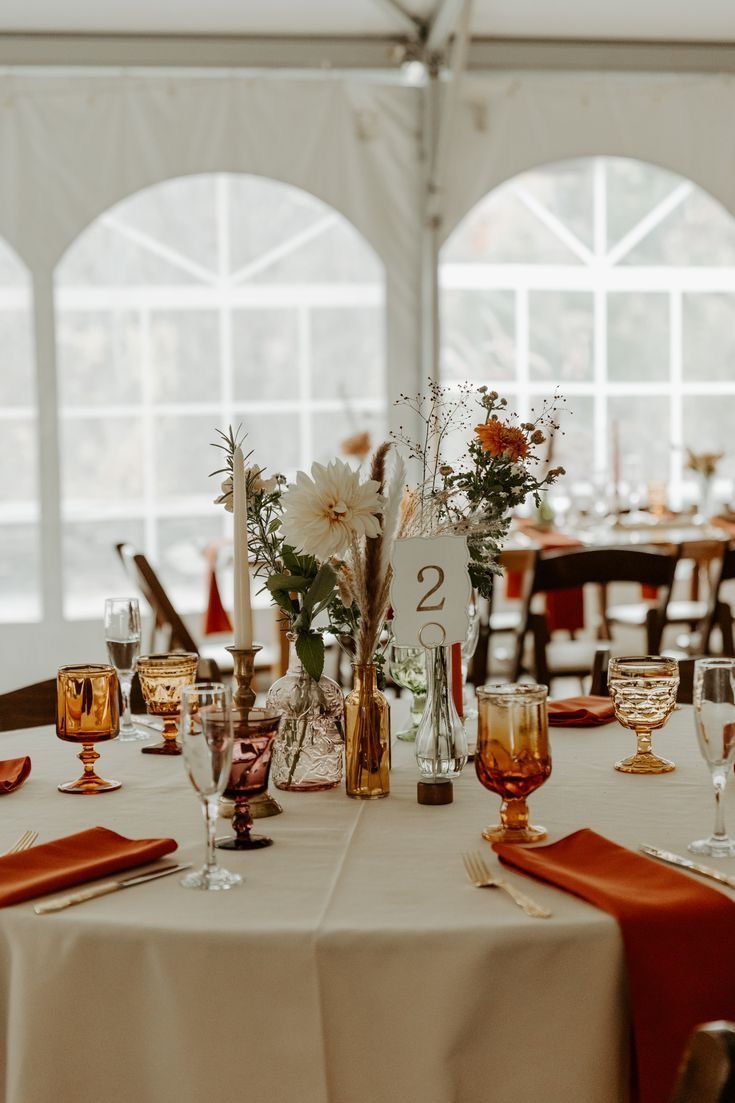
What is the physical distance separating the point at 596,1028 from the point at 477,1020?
0.12 m

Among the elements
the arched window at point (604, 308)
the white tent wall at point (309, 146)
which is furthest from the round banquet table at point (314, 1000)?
the arched window at point (604, 308)

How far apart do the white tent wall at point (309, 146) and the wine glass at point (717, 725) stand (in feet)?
15.4

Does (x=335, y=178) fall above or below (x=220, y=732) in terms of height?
above

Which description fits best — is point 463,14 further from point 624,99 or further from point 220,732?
point 220,732

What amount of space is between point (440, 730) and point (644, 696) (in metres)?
0.30

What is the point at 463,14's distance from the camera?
16.9 ft

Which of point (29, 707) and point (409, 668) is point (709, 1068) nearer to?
point (409, 668)

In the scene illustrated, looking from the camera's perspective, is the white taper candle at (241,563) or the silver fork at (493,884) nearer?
the silver fork at (493,884)

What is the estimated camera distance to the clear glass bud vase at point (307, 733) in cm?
174

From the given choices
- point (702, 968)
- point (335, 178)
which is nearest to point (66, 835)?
point (702, 968)

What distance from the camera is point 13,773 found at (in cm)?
183

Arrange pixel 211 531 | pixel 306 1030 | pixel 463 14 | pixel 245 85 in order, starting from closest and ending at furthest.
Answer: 1. pixel 306 1030
2. pixel 463 14
3. pixel 245 85
4. pixel 211 531

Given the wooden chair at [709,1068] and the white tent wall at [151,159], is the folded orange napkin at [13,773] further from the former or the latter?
the white tent wall at [151,159]

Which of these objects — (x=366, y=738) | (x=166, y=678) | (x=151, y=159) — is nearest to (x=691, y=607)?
(x=151, y=159)
